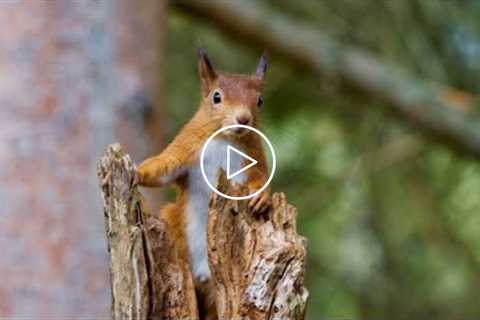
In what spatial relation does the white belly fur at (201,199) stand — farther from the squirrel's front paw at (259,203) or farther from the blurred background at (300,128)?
the blurred background at (300,128)

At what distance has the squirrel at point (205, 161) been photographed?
161cm

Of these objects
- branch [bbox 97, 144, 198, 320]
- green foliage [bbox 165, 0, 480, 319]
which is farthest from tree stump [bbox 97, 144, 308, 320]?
green foliage [bbox 165, 0, 480, 319]

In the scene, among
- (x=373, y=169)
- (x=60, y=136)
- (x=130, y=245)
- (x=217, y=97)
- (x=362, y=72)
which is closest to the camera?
(x=130, y=245)

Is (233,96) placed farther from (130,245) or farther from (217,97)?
Answer: (130,245)

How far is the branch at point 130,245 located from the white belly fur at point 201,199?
9 cm

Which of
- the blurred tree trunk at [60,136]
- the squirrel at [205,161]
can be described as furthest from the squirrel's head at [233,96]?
the blurred tree trunk at [60,136]

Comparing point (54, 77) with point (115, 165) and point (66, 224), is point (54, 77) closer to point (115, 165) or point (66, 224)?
point (66, 224)

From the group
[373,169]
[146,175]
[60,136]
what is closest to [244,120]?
[146,175]

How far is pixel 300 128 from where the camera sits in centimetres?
388

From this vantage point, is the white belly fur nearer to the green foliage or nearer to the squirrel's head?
the squirrel's head

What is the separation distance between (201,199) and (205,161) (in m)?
0.06

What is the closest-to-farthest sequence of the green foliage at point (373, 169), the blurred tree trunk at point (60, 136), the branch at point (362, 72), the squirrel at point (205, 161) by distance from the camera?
the squirrel at point (205, 161)
the blurred tree trunk at point (60, 136)
the branch at point (362, 72)
the green foliage at point (373, 169)

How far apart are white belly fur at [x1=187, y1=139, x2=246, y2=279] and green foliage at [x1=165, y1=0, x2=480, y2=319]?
1.73 m

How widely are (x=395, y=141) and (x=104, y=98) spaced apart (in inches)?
64.4
